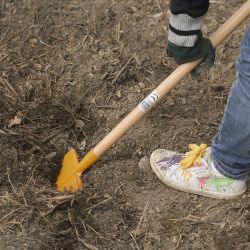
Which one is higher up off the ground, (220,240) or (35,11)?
(35,11)

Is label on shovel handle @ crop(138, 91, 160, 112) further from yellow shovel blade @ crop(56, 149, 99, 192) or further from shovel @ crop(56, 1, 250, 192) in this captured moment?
yellow shovel blade @ crop(56, 149, 99, 192)

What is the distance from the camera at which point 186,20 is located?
191 centimetres

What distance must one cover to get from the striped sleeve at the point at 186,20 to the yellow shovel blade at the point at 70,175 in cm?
79

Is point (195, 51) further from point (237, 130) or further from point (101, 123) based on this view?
point (101, 123)

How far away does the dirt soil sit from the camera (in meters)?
2.24

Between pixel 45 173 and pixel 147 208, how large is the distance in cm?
52

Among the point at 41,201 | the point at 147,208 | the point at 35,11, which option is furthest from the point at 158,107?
the point at 35,11

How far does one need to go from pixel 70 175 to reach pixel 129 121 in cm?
40

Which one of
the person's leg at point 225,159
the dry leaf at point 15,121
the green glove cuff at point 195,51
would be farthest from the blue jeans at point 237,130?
the dry leaf at point 15,121

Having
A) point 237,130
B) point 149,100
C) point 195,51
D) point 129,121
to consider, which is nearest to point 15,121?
point 129,121

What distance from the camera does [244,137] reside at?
2041 mm

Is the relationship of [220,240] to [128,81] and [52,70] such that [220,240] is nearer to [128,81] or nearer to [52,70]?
[128,81]

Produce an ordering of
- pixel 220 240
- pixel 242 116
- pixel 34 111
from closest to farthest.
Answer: pixel 242 116 → pixel 220 240 → pixel 34 111

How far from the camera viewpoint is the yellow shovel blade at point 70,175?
7.99ft
